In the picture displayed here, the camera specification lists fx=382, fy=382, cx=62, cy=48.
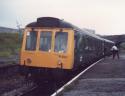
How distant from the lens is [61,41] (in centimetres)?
1677

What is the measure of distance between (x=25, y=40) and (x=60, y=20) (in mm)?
1841

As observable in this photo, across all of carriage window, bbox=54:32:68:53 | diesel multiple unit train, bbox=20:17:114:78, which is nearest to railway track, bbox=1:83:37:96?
diesel multiple unit train, bbox=20:17:114:78

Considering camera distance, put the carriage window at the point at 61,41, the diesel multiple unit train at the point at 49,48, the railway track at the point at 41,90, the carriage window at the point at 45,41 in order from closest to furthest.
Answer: the railway track at the point at 41,90 < the diesel multiple unit train at the point at 49,48 < the carriage window at the point at 61,41 < the carriage window at the point at 45,41

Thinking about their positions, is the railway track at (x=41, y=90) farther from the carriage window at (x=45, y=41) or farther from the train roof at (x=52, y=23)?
the train roof at (x=52, y=23)

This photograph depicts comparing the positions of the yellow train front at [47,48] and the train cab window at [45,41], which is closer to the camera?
the yellow train front at [47,48]

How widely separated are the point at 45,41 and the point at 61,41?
716 mm

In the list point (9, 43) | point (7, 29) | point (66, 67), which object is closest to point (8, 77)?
point (66, 67)

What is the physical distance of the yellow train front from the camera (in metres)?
16.2

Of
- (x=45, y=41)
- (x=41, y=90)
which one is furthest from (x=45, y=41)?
(x=41, y=90)

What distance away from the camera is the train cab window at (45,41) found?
16656mm

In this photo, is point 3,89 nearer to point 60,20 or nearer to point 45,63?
point 45,63

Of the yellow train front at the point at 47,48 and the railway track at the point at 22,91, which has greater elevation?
the yellow train front at the point at 47,48

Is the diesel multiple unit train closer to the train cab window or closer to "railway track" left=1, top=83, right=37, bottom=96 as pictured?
the train cab window

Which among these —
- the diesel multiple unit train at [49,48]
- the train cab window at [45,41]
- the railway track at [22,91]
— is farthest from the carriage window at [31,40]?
the railway track at [22,91]
